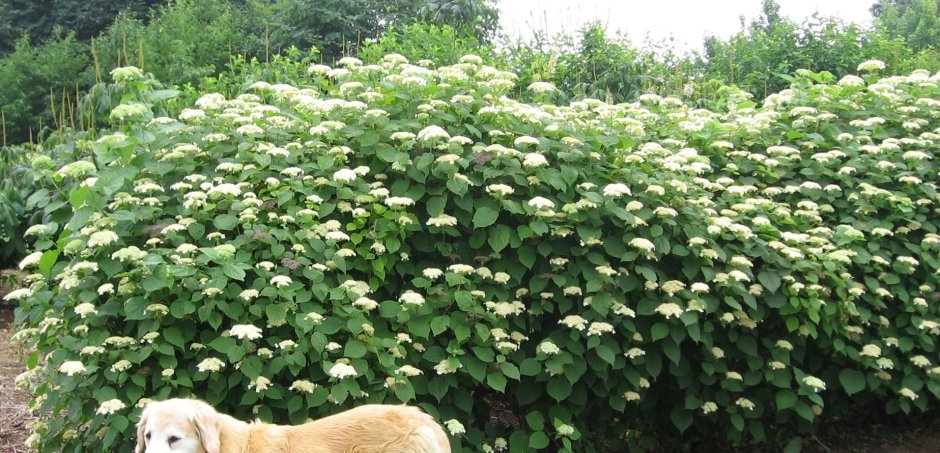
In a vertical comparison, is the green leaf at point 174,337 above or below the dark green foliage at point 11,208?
above

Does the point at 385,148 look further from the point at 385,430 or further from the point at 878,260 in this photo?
the point at 878,260

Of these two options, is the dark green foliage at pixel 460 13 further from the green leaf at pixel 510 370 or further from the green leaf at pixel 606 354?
the green leaf at pixel 510 370

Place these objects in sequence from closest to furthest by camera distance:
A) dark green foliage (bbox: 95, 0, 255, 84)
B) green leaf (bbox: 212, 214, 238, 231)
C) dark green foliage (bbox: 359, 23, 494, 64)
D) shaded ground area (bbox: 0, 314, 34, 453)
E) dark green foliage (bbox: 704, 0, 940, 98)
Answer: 1. green leaf (bbox: 212, 214, 238, 231)
2. shaded ground area (bbox: 0, 314, 34, 453)
3. dark green foliage (bbox: 359, 23, 494, 64)
4. dark green foliage (bbox: 704, 0, 940, 98)
5. dark green foliage (bbox: 95, 0, 255, 84)

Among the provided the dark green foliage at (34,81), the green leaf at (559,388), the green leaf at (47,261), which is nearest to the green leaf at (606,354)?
the green leaf at (559,388)

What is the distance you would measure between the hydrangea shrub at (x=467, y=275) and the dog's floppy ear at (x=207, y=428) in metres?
0.54

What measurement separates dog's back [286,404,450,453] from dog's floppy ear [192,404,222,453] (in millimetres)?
268

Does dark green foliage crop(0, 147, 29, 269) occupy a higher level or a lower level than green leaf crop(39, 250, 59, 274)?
lower

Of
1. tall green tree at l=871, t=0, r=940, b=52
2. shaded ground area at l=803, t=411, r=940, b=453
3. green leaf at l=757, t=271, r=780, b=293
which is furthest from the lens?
tall green tree at l=871, t=0, r=940, b=52

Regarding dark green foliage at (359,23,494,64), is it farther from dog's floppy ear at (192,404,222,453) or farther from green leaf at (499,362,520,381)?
dog's floppy ear at (192,404,222,453)

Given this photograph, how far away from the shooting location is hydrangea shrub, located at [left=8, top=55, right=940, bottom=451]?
345 centimetres

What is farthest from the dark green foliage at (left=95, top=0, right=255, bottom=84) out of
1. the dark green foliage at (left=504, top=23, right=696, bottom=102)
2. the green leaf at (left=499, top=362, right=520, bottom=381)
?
the green leaf at (left=499, top=362, right=520, bottom=381)

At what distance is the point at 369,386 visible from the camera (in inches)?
140

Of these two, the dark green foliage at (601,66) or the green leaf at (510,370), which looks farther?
the dark green foliage at (601,66)

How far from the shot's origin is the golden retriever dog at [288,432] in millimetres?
2641
